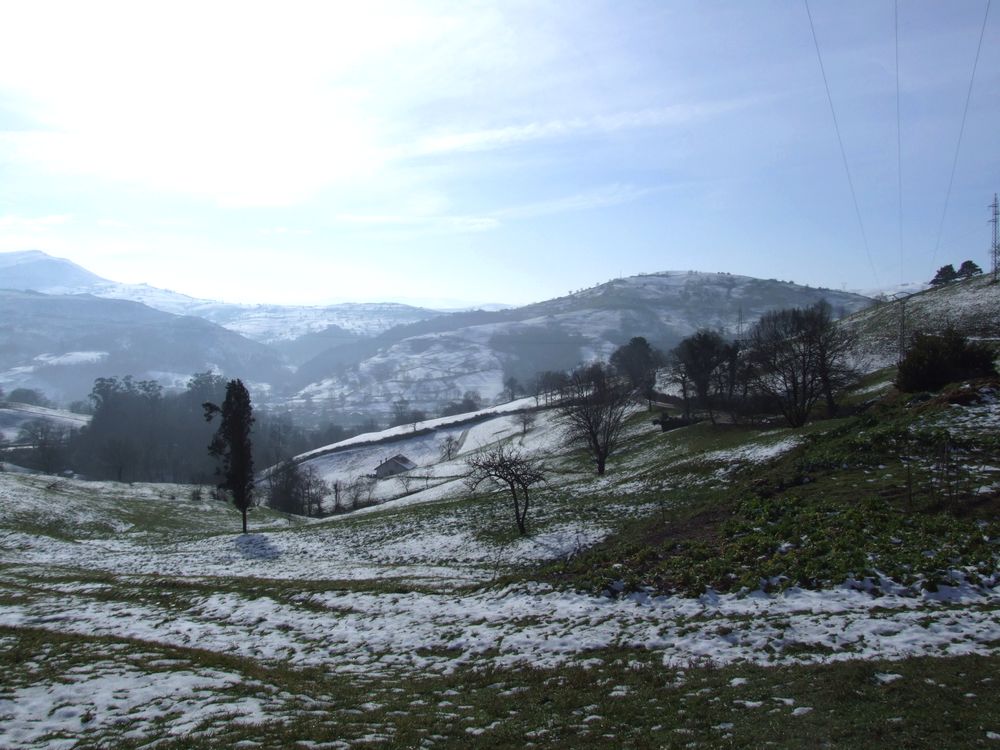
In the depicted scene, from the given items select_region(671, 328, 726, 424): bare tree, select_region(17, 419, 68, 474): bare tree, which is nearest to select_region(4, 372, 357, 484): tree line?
select_region(17, 419, 68, 474): bare tree

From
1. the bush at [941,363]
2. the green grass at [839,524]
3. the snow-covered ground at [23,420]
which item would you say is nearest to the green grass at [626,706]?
the green grass at [839,524]

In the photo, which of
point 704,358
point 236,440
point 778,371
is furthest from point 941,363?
point 236,440

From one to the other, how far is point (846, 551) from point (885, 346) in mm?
75648

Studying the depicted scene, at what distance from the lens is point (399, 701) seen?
11031mm

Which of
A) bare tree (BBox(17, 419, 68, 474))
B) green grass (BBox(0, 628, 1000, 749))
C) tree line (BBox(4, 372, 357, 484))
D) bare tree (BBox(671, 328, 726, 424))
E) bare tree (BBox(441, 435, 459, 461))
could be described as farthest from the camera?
tree line (BBox(4, 372, 357, 484))

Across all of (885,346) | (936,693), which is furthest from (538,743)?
(885,346)

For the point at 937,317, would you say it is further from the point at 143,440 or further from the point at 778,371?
the point at 143,440

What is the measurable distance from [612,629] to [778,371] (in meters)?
37.6

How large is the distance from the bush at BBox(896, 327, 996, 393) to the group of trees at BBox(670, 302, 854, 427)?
11.9m

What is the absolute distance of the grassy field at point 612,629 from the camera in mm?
9023

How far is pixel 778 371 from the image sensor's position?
45406 millimetres

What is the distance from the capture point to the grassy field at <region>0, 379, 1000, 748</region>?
9.02m

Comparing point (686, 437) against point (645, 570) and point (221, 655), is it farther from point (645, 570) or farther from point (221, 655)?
point (221, 655)

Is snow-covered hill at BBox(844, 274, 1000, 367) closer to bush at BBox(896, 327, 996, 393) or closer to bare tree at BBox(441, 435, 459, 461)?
bush at BBox(896, 327, 996, 393)
